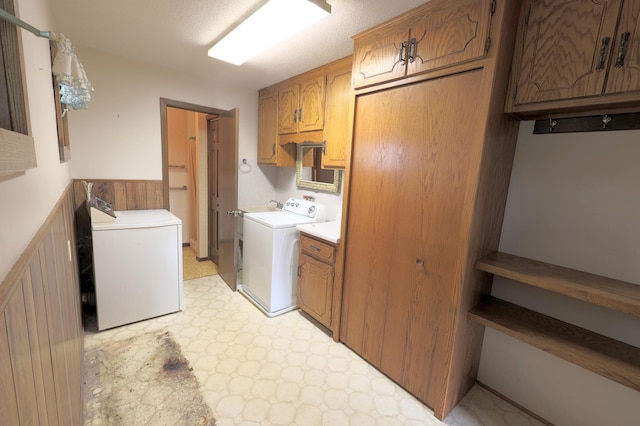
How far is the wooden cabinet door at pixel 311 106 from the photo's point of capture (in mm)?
2432

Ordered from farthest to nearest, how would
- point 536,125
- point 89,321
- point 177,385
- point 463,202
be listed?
point 89,321 → point 177,385 → point 536,125 → point 463,202

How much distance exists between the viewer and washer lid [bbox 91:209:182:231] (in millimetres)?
2133

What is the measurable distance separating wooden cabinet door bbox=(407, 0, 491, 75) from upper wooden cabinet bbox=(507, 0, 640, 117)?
0.21 m

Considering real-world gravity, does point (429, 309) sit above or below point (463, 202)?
below

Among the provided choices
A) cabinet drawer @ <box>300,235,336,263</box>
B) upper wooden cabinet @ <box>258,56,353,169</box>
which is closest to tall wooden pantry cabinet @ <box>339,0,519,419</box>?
cabinet drawer @ <box>300,235,336,263</box>

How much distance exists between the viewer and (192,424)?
147 cm

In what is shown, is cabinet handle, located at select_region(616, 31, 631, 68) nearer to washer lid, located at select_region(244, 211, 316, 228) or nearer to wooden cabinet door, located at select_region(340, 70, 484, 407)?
wooden cabinet door, located at select_region(340, 70, 484, 407)

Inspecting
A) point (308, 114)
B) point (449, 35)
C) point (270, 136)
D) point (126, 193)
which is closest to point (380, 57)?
point (449, 35)

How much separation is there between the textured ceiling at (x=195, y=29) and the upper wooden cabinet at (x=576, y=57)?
61 cm

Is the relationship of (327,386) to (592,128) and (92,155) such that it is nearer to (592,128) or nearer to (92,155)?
(592,128)

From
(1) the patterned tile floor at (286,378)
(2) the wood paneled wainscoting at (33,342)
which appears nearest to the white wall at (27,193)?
(2) the wood paneled wainscoting at (33,342)

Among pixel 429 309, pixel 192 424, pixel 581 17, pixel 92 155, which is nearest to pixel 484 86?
pixel 581 17

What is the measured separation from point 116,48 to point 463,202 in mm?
2942

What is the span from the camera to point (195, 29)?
6.18 feet
